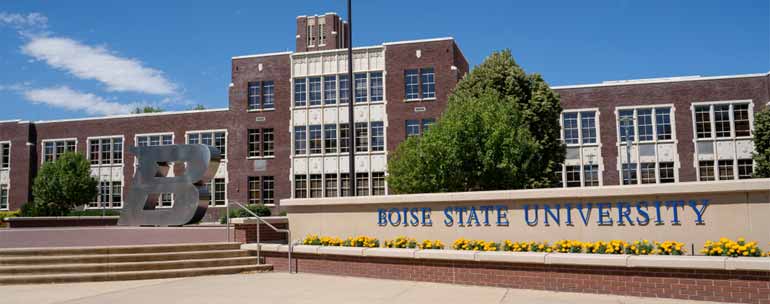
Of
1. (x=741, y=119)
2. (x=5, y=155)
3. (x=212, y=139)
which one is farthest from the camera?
(x=5, y=155)

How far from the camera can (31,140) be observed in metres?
51.5

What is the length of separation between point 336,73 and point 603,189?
32249mm

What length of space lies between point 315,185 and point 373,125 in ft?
18.2

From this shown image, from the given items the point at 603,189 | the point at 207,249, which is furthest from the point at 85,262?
the point at 603,189

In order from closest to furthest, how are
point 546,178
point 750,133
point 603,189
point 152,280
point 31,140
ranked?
point 603,189 → point 152,280 → point 546,178 → point 750,133 → point 31,140

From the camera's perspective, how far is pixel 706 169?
38.7 m

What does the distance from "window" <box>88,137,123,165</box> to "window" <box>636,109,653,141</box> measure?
36.4 metres

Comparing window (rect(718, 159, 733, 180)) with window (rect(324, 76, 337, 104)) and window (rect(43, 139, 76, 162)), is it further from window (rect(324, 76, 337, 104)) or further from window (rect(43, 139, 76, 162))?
window (rect(43, 139, 76, 162))

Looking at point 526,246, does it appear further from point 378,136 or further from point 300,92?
point 300,92

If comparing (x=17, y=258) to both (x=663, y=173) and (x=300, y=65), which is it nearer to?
(x=300, y=65)

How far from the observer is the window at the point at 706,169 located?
38.5 meters

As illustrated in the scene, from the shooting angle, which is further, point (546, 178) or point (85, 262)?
point (546, 178)

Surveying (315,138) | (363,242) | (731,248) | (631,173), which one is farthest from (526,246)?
(315,138)

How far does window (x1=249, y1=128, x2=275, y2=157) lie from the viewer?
44.3 m
